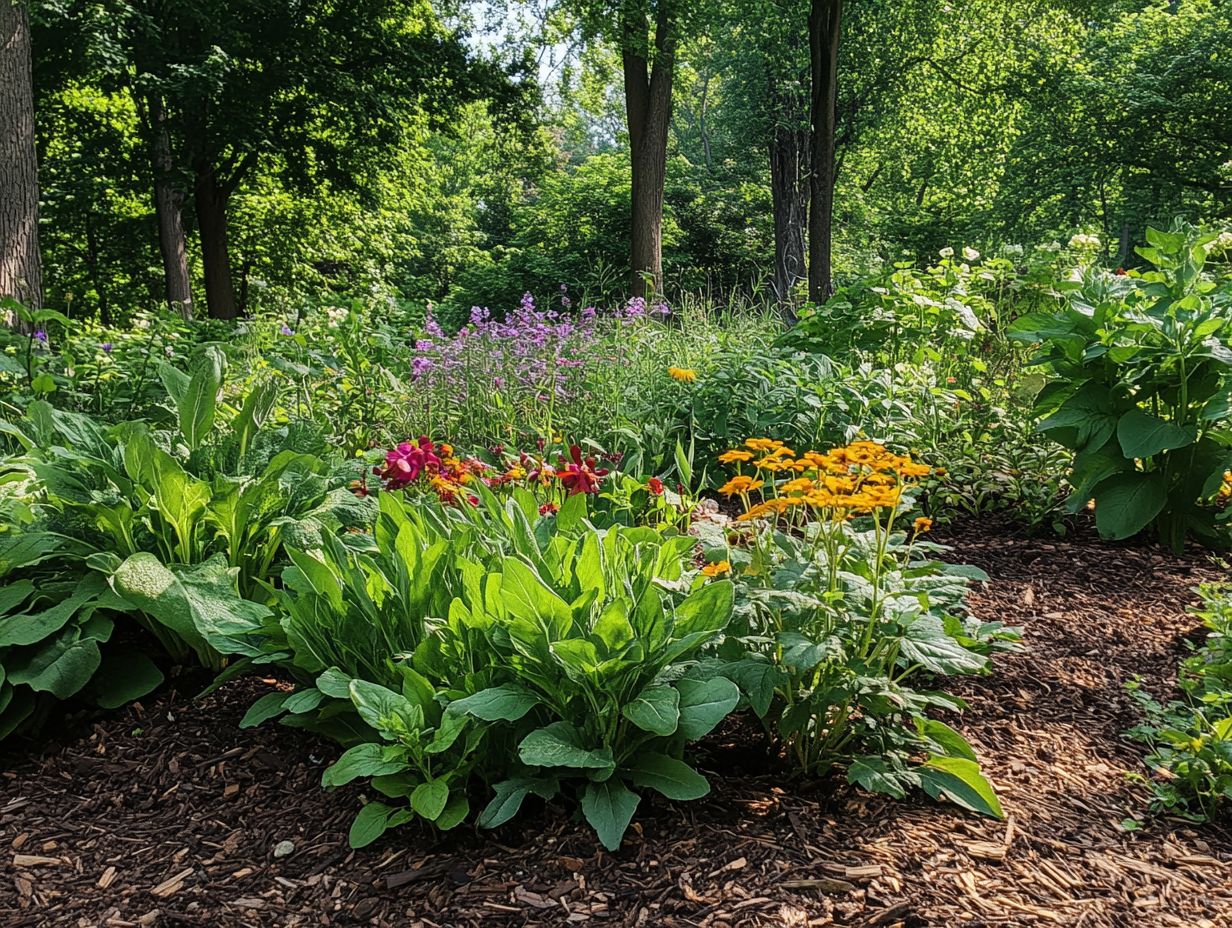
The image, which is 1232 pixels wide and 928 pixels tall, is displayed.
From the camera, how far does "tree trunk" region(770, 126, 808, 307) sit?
16.7 meters

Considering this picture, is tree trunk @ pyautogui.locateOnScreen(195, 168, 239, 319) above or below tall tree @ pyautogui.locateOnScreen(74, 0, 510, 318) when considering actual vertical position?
below

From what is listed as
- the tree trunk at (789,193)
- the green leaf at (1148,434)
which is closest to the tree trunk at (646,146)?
the tree trunk at (789,193)

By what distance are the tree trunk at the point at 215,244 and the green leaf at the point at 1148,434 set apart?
37.8 feet

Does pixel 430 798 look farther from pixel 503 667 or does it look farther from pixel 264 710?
pixel 264 710

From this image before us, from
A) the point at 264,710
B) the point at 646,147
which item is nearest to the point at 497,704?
the point at 264,710

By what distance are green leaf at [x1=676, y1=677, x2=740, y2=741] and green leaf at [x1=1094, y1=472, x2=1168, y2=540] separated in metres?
2.13

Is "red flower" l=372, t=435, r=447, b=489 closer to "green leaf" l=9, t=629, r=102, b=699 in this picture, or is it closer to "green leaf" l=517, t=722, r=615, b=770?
"green leaf" l=9, t=629, r=102, b=699

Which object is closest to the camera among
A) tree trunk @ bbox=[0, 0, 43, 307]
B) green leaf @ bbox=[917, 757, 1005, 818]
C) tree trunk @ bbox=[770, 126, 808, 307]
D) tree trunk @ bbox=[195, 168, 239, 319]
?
green leaf @ bbox=[917, 757, 1005, 818]

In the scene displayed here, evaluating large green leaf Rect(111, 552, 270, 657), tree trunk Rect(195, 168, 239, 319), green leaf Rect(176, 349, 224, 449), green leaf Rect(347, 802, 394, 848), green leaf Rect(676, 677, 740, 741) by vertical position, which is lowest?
green leaf Rect(347, 802, 394, 848)

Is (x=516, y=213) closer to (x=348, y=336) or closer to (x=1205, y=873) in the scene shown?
(x=348, y=336)

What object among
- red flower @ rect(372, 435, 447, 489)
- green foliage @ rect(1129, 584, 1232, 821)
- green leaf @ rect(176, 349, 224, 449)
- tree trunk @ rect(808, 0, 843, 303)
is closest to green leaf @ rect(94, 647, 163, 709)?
green leaf @ rect(176, 349, 224, 449)

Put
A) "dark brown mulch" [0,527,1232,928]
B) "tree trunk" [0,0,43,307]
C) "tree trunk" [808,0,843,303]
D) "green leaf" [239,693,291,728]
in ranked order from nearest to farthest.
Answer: "dark brown mulch" [0,527,1232,928] < "green leaf" [239,693,291,728] < "tree trunk" [0,0,43,307] < "tree trunk" [808,0,843,303]

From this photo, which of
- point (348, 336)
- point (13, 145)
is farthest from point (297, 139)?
point (348, 336)

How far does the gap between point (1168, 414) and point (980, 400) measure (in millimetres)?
1152
